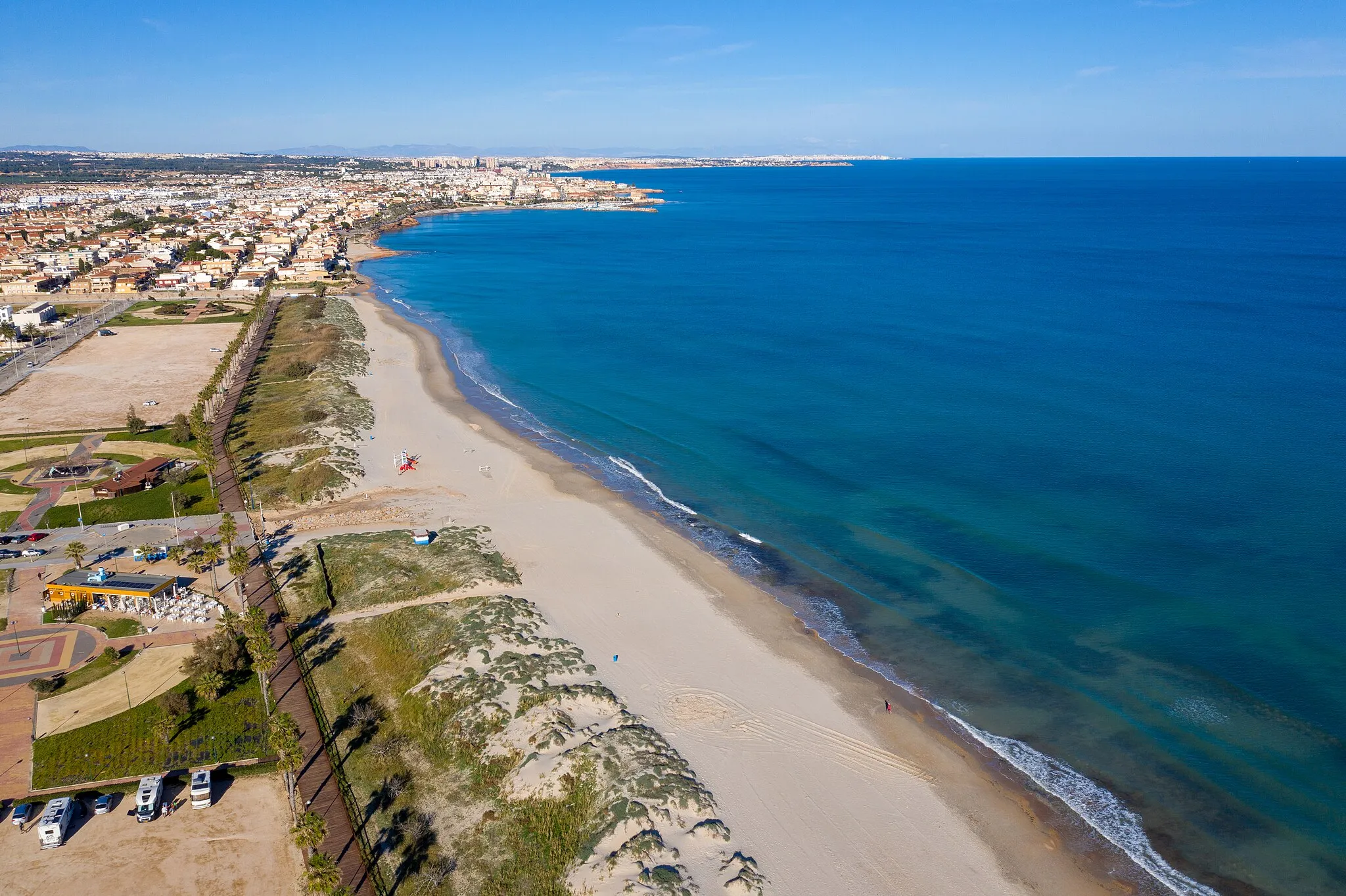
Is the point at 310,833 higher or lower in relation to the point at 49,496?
higher

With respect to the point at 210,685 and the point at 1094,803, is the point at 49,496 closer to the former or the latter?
the point at 210,685

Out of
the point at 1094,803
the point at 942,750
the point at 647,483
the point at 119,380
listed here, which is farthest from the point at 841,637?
the point at 119,380

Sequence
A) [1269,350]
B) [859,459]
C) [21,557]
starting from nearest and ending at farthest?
[21,557] < [859,459] < [1269,350]

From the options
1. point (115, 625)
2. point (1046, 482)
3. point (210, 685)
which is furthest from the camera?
point (1046, 482)

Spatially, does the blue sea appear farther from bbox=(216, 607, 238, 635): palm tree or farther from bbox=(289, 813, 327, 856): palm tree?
bbox=(216, 607, 238, 635): palm tree

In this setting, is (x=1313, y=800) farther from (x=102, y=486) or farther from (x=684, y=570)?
(x=102, y=486)

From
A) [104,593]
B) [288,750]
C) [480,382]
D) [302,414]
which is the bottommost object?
[104,593]

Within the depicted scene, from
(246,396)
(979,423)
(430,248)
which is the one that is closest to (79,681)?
(246,396)
